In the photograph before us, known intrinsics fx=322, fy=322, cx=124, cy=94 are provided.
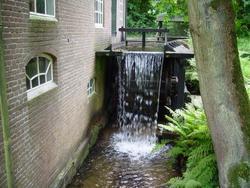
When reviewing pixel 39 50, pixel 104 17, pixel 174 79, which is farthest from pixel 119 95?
pixel 39 50

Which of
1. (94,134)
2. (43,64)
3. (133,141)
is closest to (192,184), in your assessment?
(43,64)

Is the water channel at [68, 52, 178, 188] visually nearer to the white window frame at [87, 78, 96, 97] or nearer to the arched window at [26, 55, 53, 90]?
the white window frame at [87, 78, 96, 97]

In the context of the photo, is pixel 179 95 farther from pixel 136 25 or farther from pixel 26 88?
pixel 136 25

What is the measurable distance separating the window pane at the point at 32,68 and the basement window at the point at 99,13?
507cm

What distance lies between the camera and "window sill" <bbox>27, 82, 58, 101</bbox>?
5.07 meters

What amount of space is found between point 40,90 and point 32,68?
0.42 m

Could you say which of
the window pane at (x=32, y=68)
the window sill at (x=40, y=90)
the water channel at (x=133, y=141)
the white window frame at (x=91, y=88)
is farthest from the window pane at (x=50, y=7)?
the white window frame at (x=91, y=88)

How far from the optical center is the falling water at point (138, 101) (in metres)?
→ 9.78

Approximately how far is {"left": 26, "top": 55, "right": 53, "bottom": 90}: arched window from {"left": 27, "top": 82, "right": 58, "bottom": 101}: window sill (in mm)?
57

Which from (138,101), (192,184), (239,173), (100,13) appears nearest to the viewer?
(239,173)

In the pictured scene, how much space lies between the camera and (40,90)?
547 centimetres

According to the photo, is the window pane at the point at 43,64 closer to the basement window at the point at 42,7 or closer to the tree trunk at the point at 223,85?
the basement window at the point at 42,7

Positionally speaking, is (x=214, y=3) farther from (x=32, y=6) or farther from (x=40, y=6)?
(x=40, y=6)

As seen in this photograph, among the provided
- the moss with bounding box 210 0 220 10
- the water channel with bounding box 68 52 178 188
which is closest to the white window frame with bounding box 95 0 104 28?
the water channel with bounding box 68 52 178 188
